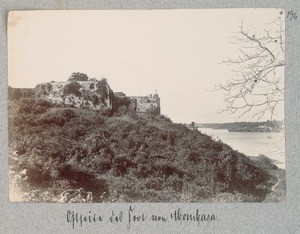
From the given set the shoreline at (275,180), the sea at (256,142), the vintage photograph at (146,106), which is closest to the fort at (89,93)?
the vintage photograph at (146,106)

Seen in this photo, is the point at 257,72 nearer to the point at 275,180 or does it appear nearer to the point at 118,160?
the point at 275,180

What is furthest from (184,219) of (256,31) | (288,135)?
(256,31)

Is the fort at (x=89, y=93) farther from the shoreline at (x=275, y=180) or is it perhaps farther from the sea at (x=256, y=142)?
the shoreline at (x=275, y=180)

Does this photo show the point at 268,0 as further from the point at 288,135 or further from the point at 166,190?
the point at 166,190

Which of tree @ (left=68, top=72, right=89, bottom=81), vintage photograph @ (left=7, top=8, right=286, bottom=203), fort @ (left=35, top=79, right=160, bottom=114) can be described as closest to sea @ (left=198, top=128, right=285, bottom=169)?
vintage photograph @ (left=7, top=8, right=286, bottom=203)
